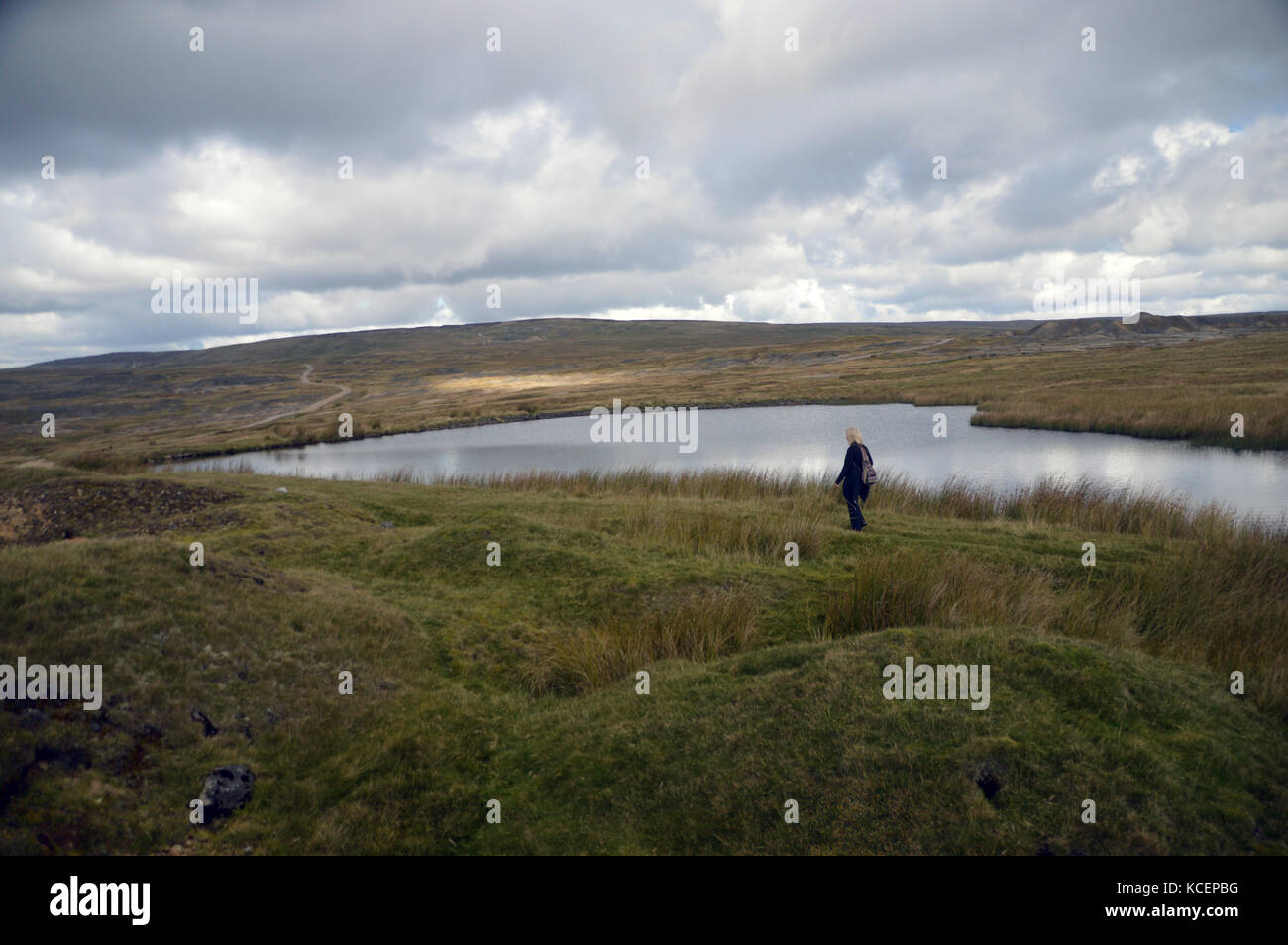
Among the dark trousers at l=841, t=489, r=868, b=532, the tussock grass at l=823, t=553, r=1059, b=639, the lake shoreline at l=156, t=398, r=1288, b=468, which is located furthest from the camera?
the lake shoreline at l=156, t=398, r=1288, b=468

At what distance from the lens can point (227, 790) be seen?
588 cm

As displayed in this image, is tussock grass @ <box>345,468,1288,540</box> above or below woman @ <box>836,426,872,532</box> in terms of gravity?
below

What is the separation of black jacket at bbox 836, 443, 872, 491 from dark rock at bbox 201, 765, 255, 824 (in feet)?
38.5

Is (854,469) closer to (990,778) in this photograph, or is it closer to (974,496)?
(974,496)

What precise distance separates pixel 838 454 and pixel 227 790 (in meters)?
29.5

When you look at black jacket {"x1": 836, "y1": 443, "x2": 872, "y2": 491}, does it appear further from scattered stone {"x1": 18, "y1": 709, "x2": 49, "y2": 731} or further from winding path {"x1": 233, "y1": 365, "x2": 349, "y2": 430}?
winding path {"x1": 233, "y1": 365, "x2": 349, "y2": 430}

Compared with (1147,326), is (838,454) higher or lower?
lower

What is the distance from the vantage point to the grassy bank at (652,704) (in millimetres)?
5059

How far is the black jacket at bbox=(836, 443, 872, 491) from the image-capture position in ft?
48.2

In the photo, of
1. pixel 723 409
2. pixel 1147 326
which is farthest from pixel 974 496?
pixel 1147 326

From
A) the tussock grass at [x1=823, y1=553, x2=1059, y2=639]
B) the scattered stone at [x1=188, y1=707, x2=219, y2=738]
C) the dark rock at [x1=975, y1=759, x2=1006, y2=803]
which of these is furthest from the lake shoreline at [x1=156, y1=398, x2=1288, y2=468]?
the scattered stone at [x1=188, y1=707, x2=219, y2=738]
